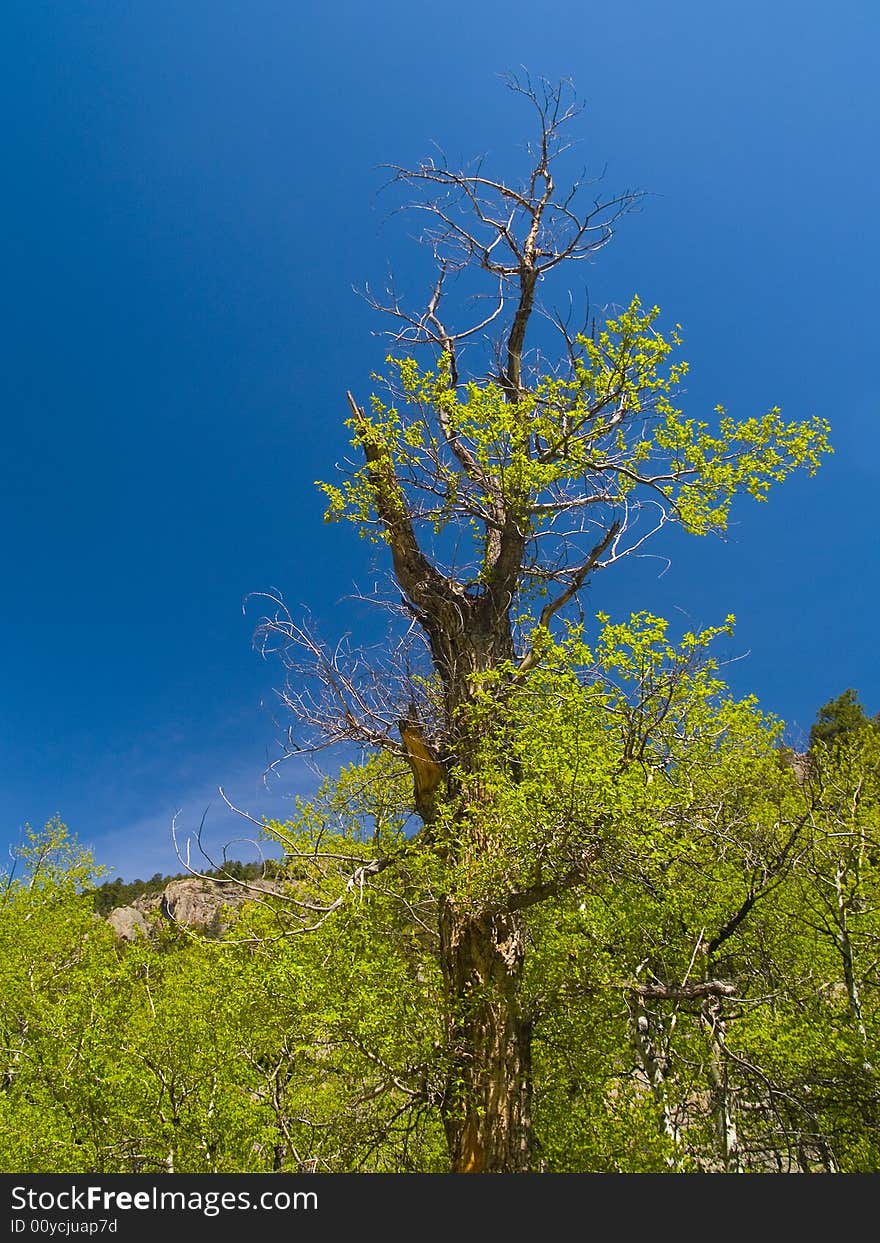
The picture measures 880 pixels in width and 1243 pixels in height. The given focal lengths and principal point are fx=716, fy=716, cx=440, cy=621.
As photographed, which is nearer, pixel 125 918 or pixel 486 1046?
pixel 486 1046

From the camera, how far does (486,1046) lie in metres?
8.38

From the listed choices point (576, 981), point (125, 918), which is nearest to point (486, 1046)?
point (576, 981)

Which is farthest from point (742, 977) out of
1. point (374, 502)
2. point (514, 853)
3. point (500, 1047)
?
point (374, 502)

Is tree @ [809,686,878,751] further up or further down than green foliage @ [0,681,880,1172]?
further up

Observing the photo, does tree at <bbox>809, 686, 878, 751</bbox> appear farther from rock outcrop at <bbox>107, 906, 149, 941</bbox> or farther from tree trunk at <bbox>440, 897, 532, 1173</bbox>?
rock outcrop at <bbox>107, 906, 149, 941</bbox>

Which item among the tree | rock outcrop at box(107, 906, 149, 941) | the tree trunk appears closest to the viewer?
the tree trunk

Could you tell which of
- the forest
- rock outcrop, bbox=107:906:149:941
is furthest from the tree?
rock outcrop, bbox=107:906:149:941

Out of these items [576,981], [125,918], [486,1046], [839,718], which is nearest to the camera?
[486,1046]

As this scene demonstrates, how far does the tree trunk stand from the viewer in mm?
7918

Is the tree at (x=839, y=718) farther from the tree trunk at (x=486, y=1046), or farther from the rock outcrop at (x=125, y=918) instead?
the rock outcrop at (x=125, y=918)

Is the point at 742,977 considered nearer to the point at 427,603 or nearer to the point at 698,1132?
the point at 698,1132

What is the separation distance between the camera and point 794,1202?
609cm

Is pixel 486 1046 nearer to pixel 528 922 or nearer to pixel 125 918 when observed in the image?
pixel 528 922

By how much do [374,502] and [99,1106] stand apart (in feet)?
46.1
